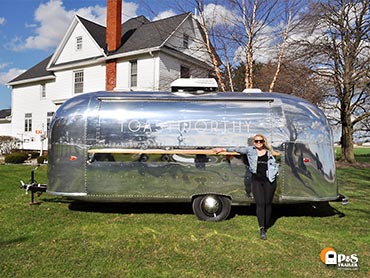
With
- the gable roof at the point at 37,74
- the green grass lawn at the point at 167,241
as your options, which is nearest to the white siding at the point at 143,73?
the gable roof at the point at 37,74

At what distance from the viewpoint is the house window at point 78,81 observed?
71.8 ft

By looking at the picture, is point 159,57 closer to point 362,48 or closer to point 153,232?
point 362,48

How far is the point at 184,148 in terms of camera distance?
564cm

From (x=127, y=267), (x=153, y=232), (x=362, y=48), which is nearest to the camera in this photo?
(x=127, y=267)

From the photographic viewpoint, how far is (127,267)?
397 cm

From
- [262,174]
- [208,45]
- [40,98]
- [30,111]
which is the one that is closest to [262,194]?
[262,174]

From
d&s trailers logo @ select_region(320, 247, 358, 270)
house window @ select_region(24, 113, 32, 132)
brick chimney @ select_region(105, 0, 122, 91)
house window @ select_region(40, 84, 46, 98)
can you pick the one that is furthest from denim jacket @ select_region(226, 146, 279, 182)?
house window @ select_region(24, 113, 32, 132)

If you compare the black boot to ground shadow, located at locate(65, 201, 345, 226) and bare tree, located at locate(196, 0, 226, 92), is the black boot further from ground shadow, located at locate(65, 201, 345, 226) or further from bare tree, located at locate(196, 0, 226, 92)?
bare tree, located at locate(196, 0, 226, 92)

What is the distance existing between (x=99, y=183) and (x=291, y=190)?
3863 millimetres

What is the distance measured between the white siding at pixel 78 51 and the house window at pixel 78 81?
106 cm

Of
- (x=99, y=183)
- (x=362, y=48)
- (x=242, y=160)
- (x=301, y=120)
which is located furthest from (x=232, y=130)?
(x=362, y=48)

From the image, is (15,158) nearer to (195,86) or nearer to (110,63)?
(110,63)

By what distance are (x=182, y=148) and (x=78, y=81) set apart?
18973 millimetres

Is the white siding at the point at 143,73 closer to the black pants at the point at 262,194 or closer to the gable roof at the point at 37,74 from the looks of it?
the gable roof at the point at 37,74
